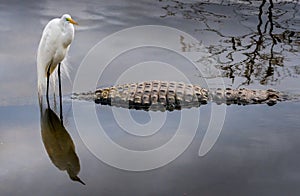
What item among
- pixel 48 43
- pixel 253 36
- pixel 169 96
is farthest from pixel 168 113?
pixel 253 36

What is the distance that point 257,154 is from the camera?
3758 millimetres

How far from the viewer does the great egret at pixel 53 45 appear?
4.24m

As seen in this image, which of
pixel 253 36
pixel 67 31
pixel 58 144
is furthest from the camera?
pixel 253 36

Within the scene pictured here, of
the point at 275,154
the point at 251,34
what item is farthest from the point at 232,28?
the point at 275,154

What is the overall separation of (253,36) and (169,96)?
212 cm

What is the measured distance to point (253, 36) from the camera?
615 cm

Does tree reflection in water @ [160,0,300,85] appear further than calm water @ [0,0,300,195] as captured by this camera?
Yes

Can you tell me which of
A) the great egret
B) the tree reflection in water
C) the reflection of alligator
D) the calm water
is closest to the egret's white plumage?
the great egret

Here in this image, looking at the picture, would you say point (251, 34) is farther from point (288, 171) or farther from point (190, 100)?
point (288, 171)

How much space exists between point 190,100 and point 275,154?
1020 mm

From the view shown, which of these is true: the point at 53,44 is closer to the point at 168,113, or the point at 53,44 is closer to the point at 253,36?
the point at 168,113

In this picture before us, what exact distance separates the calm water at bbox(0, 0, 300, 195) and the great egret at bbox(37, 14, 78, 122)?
211mm

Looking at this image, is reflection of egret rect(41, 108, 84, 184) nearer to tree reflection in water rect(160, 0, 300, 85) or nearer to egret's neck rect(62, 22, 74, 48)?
egret's neck rect(62, 22, 74, 48)

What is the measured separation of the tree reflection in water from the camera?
17.4ft
